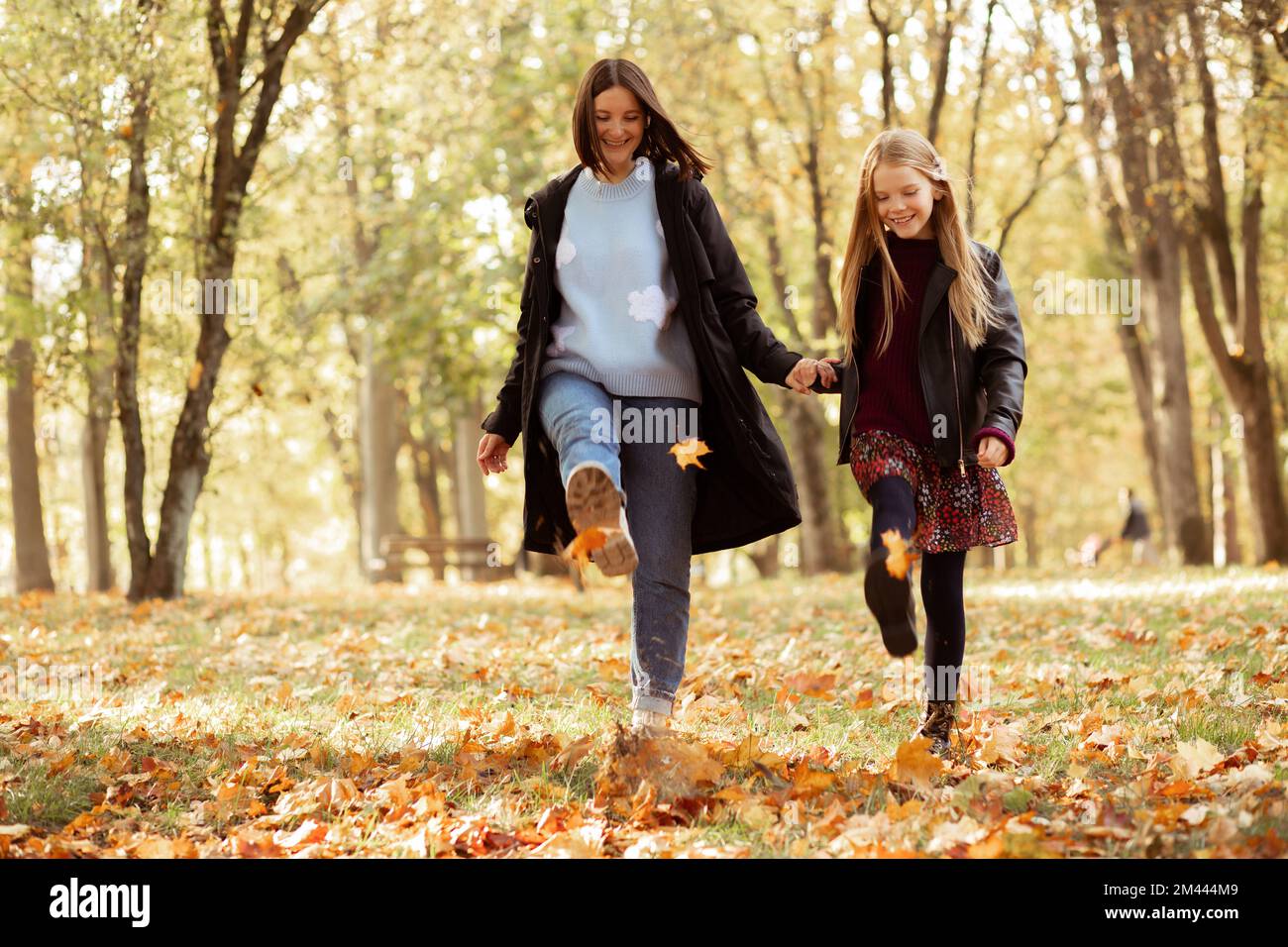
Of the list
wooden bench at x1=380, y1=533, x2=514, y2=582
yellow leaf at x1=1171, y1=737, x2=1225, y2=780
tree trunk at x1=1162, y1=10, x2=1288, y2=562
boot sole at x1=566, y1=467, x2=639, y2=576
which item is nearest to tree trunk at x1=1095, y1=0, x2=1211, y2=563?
tree trunk at x1=1162, y1=10, x2=1288, y2=562

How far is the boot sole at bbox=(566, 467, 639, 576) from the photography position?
142 inches

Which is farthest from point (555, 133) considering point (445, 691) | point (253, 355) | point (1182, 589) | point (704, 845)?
point (704, 845)

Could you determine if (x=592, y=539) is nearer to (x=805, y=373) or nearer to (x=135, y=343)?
(x=805, y=373)

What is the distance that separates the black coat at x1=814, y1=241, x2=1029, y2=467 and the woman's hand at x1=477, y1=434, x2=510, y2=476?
3.76 ft

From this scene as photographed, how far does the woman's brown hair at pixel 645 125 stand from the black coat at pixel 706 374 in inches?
3.2

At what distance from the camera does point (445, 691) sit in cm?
587

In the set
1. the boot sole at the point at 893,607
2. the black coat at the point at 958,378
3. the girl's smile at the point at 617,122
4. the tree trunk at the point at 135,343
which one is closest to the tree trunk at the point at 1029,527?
the tree trunk at the point at 135,343

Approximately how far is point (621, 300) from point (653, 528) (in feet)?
2.42

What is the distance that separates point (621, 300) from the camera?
4.09 metres

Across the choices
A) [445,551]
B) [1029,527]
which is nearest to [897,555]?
[445,551]

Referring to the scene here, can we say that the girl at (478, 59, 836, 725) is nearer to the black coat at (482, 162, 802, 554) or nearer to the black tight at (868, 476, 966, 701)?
the black coat at (482, 162, 802, 554)

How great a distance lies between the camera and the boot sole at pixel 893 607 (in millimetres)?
3598

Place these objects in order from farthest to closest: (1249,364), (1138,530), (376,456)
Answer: (1138,530), (376,456), (1249,364)

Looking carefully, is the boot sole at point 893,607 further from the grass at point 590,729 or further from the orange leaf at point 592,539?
the orange leaf at point 592,539
